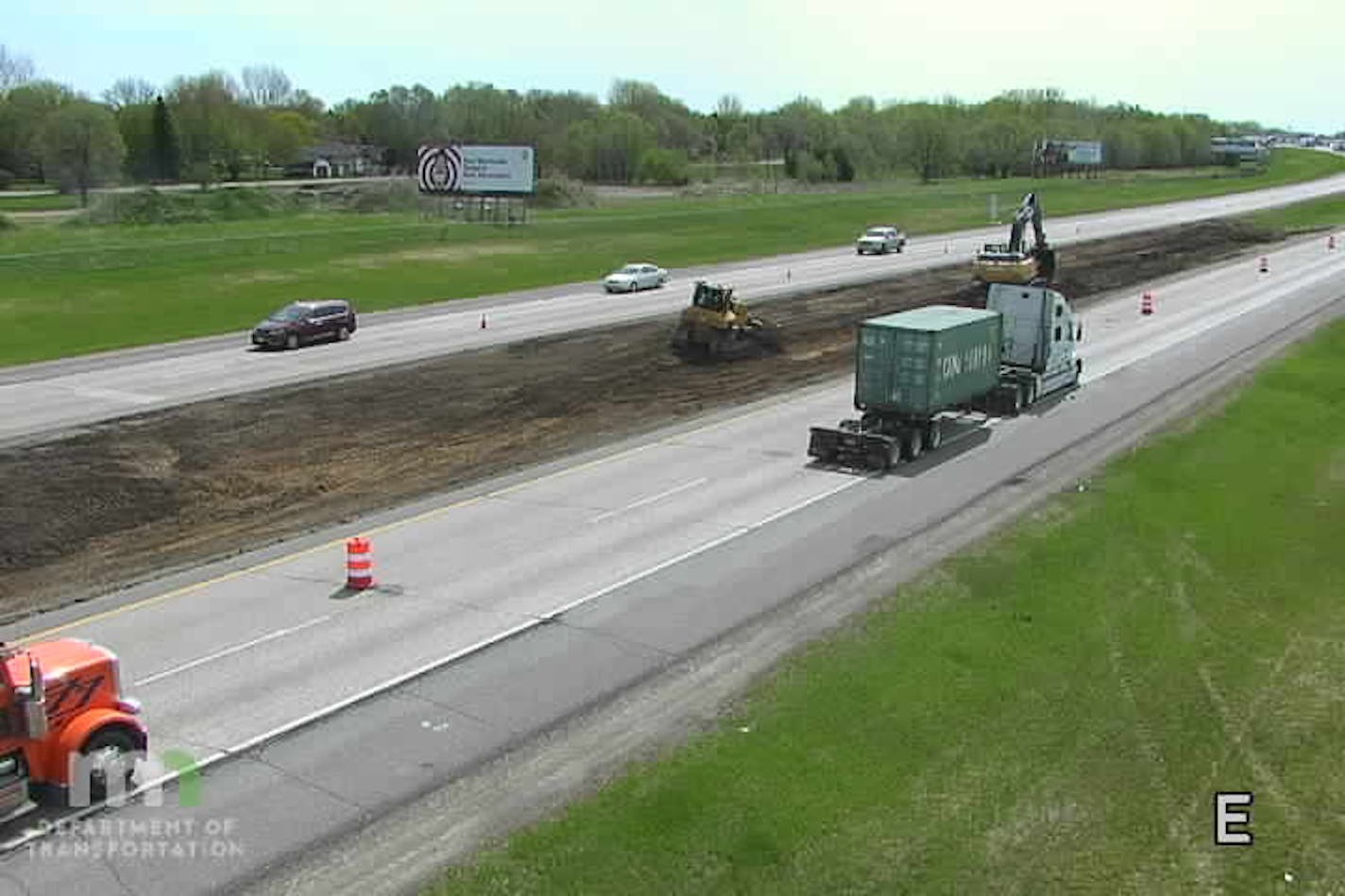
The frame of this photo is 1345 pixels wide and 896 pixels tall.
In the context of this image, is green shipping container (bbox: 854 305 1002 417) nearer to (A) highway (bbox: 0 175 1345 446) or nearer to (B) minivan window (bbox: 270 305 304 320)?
(A) highway (bbox: 0 175 1345 446)

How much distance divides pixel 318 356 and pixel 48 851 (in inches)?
1372

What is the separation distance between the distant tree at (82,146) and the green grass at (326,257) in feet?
121

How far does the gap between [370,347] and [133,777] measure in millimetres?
35644

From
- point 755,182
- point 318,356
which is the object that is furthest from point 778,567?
point 755,182

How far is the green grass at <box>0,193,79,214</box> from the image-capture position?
113625 mm

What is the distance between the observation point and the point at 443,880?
43.7 feet

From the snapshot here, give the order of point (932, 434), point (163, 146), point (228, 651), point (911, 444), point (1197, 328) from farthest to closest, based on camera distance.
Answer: point (163, 146) < point (1197, 328) < point (932, 434) < point (911, 444) < point (228, 651)

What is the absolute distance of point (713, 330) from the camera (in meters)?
49.0

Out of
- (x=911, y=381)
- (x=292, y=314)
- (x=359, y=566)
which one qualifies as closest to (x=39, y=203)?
(x=292, y=314)

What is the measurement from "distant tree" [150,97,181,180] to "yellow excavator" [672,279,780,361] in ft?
393

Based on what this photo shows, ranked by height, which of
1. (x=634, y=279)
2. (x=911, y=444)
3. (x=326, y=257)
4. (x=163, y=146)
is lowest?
(x=911, y=444)

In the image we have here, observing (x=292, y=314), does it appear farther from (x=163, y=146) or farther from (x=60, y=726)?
(x=163, y=146)

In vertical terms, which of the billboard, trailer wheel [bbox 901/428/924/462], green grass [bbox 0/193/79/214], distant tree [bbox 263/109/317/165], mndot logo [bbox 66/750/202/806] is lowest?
mndot logo [bbox 66/750/202/806]

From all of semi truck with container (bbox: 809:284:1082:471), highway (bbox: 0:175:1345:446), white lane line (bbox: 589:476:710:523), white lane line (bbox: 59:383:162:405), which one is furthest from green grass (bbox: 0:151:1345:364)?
semi truck with container (bbox: 809:284:1082:471)
